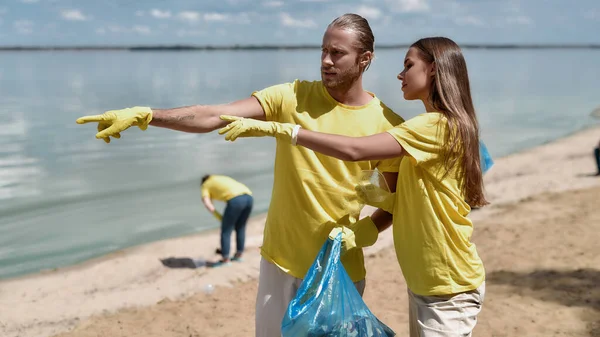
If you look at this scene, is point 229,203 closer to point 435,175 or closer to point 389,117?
point 389,117

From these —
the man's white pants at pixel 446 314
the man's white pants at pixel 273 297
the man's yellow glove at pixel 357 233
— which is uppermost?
the man's yellow glove at pixel 357 233

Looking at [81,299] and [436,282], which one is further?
[81,299]

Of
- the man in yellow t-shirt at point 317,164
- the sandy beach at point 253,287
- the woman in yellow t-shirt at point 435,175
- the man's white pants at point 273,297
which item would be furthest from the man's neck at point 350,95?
the sandy beach at point 253,287

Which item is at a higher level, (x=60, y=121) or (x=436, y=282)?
(x=436, y=282)

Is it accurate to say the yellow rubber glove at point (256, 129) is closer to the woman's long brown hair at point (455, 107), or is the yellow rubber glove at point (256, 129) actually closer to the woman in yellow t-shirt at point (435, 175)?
the woman in yellow t-shirt at point (435, 175)

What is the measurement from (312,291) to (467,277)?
69cm

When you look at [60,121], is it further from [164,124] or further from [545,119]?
[164,124]

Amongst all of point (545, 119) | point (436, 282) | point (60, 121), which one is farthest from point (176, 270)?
point (545, 119)

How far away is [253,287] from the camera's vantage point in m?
7.12

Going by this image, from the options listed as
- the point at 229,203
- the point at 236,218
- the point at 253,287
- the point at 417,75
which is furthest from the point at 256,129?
the point at 236,218

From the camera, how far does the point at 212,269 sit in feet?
26.1

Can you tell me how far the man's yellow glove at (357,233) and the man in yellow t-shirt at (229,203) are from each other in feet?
15.6

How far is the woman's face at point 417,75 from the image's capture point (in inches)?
105

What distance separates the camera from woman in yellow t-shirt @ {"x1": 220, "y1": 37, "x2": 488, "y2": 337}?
101 inches
